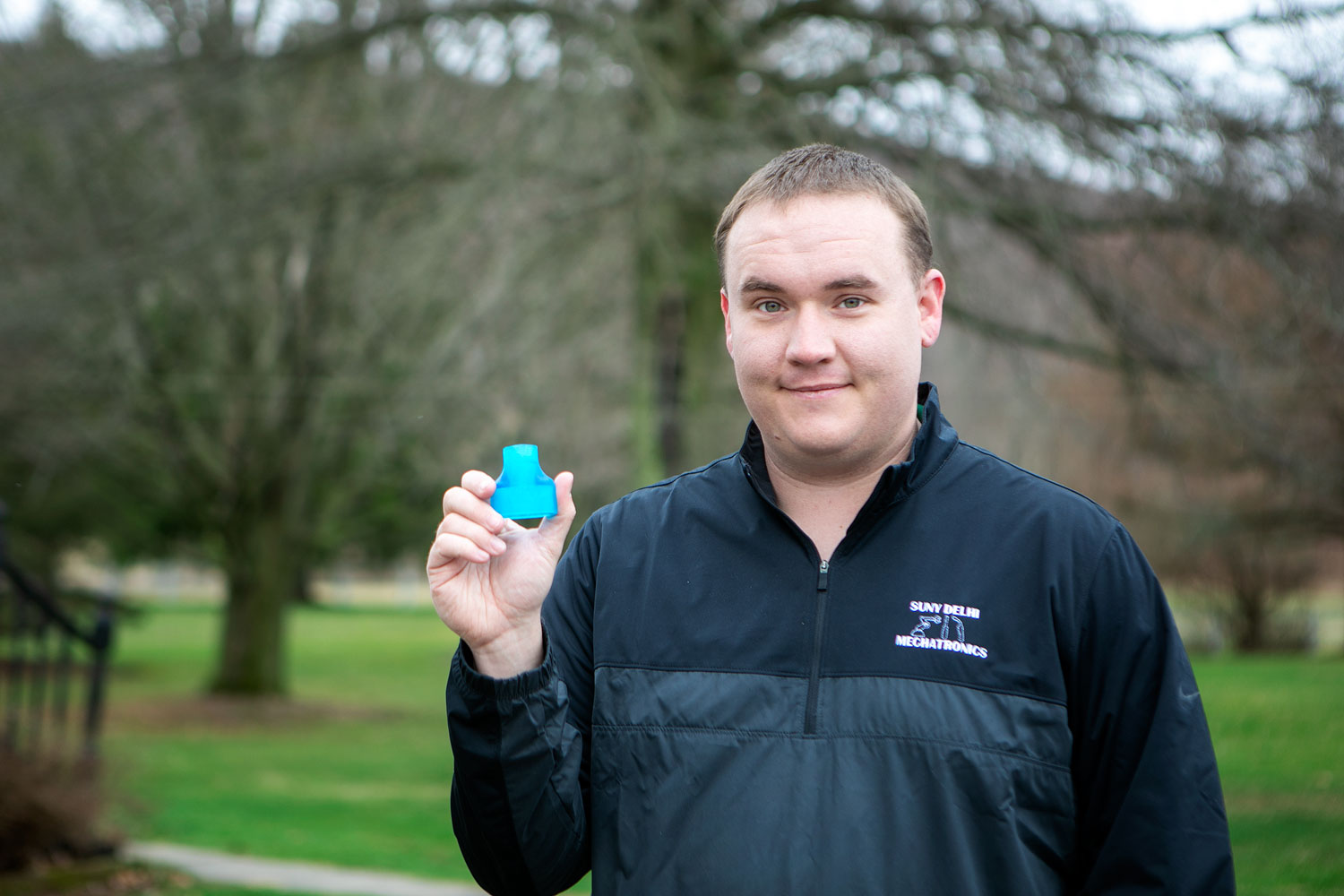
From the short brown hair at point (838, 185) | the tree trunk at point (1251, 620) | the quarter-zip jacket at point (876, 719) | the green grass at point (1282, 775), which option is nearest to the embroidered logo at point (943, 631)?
the quarter-zip jacket at point (876, 719)

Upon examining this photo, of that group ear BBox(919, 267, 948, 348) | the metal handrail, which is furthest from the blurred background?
ear BBox(919, 267, 948, 348)

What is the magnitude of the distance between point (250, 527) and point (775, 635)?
1789cm

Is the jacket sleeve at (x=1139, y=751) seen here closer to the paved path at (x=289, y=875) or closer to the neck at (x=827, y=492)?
the neck at (x=827, y=492)

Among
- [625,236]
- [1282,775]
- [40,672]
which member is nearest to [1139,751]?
[625,236]

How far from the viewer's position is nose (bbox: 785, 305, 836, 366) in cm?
204

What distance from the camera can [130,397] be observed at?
53.1 feet

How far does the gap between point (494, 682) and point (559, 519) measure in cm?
27

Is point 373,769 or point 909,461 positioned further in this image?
point 373,769

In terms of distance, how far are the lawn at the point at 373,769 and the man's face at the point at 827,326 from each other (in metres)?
6.27

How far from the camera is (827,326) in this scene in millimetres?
2064

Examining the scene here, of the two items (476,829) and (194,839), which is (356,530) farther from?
(476,829)

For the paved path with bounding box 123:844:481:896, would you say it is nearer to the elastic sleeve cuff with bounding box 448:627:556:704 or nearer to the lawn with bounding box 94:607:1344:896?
the lawn with bounding box 94:607:1344:896

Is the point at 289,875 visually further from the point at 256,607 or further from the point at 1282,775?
the point at 256,607

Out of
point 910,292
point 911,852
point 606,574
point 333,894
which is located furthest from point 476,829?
point 333,894
